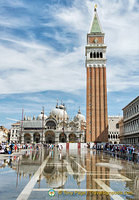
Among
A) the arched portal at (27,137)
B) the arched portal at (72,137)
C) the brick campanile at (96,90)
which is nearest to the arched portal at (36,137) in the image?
the arched portal at (27,137)

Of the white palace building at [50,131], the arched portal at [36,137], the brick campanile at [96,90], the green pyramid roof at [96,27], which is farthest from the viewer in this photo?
the arched portal at [36,137]

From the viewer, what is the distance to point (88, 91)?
63.6 meters

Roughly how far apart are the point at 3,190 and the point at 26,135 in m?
84.4

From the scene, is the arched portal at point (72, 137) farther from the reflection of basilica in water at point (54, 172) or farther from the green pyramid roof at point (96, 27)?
the reflection of basilica in water at point (54, 172)

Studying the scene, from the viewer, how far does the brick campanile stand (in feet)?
200

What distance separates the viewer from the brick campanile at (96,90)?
60938 millimetres

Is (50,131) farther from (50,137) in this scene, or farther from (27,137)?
(27,137)

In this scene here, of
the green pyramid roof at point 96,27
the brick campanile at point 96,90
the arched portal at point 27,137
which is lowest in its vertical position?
the arched portal at point 27,137

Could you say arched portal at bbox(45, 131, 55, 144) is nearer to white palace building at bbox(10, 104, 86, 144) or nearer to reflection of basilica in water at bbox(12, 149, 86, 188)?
white palace building at bbox(10, 104, 86, 144)

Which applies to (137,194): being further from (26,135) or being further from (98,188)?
(26,135)

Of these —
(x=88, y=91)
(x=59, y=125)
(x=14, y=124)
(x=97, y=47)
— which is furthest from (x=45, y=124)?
(x=97, y=47)

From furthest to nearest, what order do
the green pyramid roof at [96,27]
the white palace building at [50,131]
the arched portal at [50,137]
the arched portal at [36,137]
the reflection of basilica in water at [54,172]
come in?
1. the arched portal at [36,137]
2. the arched portal at [50,137]
3. the white palace building at [50,131]
4. the green pyramid roof at [96,27]
5. the reflection of basilica in water at [54,172]

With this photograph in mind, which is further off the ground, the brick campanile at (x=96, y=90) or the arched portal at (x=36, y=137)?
the brick campanile at (x=96, y=90)

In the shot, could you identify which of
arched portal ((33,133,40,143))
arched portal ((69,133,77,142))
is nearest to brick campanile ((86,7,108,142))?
arched portal ((69,133,77,142))
